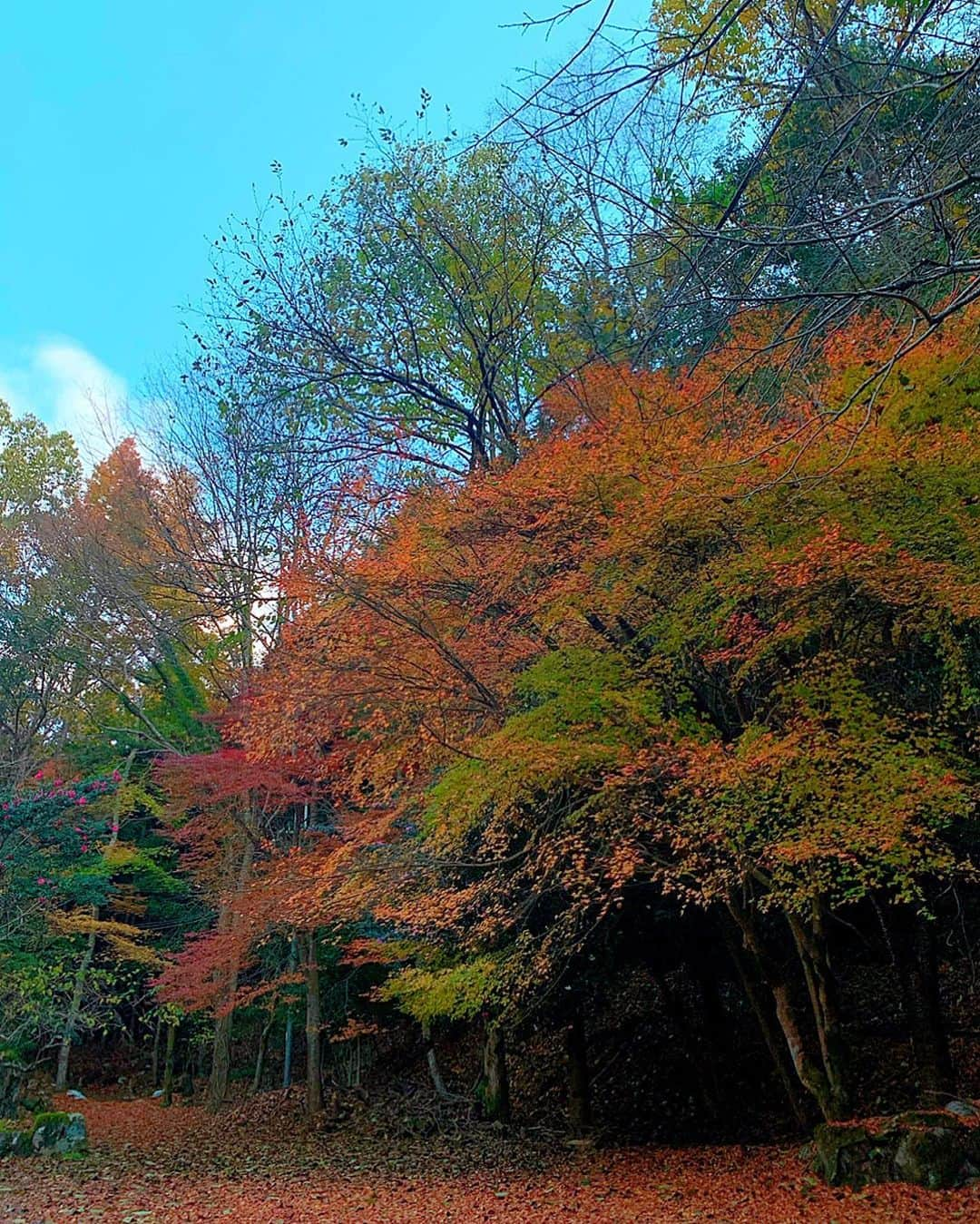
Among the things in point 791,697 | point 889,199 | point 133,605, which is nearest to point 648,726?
point 791,697

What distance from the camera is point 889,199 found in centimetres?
233

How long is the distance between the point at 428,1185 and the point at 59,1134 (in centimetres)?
510

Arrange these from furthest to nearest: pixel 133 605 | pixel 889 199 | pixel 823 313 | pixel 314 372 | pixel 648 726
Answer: pixel 133 605
pixel 314 372
pixel 648 726
pixel 823 313
pixel 889 199

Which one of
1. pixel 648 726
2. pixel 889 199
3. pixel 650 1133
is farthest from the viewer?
pixel 650 1133

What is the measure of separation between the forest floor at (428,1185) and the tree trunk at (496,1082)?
0.43m

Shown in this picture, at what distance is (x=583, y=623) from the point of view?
6395 millimetres

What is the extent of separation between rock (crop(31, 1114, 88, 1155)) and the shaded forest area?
1.14m

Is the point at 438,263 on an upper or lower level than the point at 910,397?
upper

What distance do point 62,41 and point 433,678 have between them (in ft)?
16.1

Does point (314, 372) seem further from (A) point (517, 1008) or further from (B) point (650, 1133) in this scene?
(B) point (650, 1133)

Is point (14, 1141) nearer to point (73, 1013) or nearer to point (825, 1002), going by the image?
point (73, 1013)

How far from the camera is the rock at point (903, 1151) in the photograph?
5.86m

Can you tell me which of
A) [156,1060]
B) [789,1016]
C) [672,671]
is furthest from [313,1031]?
[672,671]

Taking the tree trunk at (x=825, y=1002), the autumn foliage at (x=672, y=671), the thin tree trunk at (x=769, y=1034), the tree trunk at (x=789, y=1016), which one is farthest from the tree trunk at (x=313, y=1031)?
the tree trunk at (x=825, y=1002)
